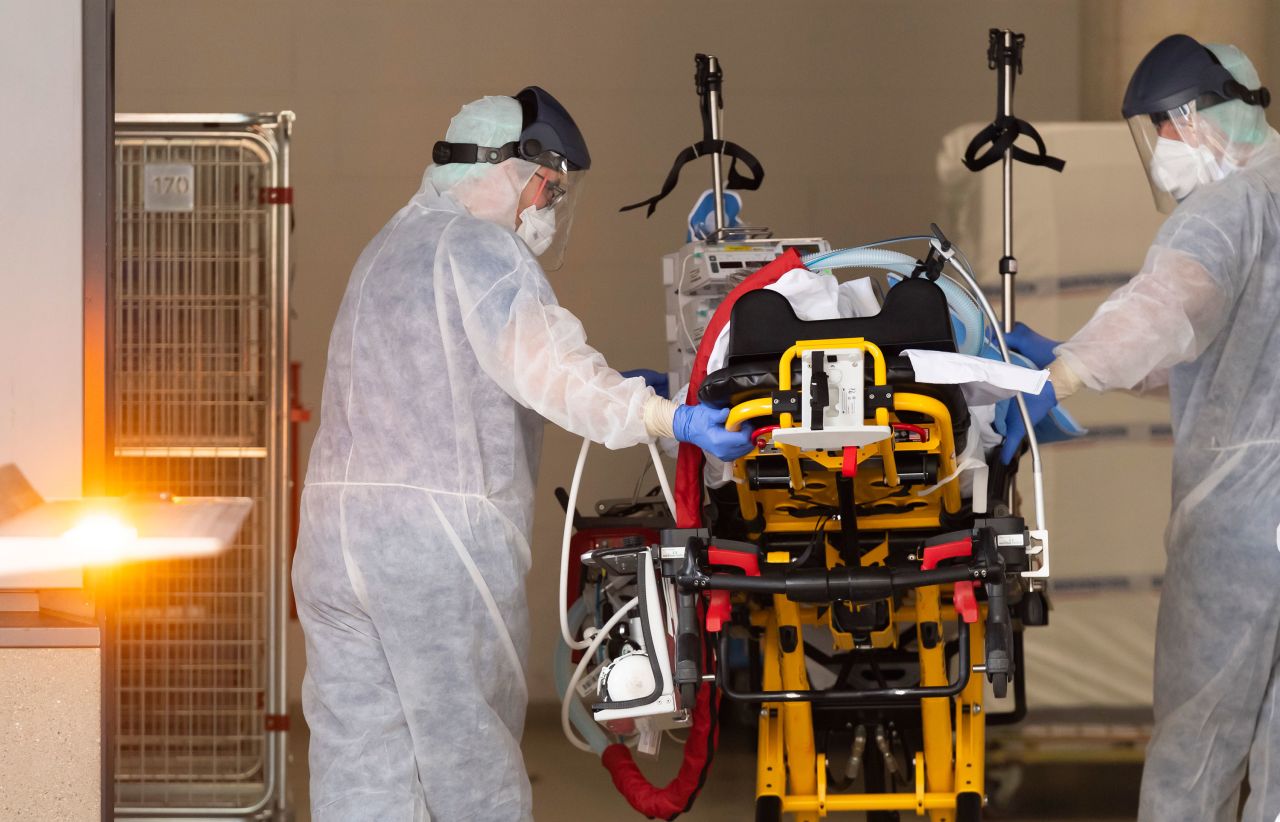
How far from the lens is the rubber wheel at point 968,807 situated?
262 cm

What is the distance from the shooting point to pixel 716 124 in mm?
3650

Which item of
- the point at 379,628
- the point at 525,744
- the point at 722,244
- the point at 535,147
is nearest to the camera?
the point at 379,628

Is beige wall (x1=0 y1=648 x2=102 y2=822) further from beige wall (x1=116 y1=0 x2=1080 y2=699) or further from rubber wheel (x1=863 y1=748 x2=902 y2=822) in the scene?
beige wall (x1=116 y1=0 x2=1080 y2=699)

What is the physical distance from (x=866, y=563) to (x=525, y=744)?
8.56ft

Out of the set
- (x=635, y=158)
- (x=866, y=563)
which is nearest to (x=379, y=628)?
(x=866, y=563)

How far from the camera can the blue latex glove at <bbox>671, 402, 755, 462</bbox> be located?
2.20m

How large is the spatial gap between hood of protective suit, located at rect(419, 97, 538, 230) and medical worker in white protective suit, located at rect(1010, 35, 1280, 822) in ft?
3.51

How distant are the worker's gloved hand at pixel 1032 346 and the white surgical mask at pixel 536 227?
93 cm

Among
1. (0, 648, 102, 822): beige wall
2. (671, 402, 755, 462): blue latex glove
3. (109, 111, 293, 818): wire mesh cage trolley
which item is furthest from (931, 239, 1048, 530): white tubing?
(109, 111, 293, 818): wire mesh cage trolley

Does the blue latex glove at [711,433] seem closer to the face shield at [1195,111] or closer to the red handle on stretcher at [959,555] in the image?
the red handle on stretcher at [959,555]

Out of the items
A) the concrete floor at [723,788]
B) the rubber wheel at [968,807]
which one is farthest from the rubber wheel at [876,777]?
the concrete floor at [723,788]

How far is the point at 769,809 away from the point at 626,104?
322 centimetres

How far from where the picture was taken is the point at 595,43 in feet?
17.2

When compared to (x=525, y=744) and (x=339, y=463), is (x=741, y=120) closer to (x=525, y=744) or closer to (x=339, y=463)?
(x=525, y=744)
